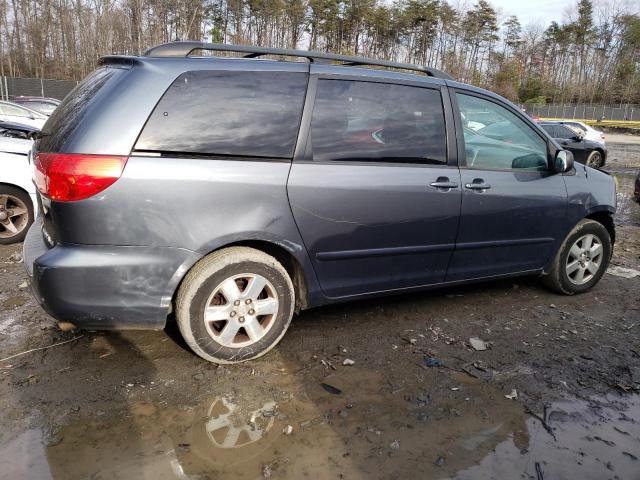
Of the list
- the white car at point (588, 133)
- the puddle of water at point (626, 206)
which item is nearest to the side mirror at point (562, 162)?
the puddle of water at point (626, 206)

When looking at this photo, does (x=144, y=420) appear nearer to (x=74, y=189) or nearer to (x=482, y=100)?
(x=74, y=189)

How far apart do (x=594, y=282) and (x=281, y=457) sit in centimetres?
356

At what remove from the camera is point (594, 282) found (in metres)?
4.61

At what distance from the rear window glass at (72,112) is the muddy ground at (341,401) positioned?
51.1 inches

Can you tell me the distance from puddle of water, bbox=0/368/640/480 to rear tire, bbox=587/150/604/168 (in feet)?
48.5

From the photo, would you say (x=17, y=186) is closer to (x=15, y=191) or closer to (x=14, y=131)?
(x=15, y=191)

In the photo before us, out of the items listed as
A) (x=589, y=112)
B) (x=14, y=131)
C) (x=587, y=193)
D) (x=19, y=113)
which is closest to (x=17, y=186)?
(x=14, y=131)

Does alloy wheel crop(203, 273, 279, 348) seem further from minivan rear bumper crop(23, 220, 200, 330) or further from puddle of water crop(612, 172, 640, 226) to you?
puddle of water crop(612, 172, 640, 226)

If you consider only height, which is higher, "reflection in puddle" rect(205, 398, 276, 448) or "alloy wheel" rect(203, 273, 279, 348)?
"alloy wheel" rect(203, 273, 279, 348)

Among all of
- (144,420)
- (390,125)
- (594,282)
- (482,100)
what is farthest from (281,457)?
(594,282)

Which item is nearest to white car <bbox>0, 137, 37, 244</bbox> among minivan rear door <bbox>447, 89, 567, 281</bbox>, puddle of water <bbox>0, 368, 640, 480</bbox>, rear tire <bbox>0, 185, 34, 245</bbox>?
rear tire <bbox>0, 185, 34, 245</bbox>

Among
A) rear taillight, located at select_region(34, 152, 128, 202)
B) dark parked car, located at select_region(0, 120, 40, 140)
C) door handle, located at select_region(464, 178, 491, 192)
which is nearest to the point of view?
rear taillight, located at select_region(34, 152, 128, 202)

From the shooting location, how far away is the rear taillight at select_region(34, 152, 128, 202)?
8.41ft

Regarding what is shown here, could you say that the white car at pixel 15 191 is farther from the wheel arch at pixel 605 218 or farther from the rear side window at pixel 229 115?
the wheel arch at pixel 605 218
